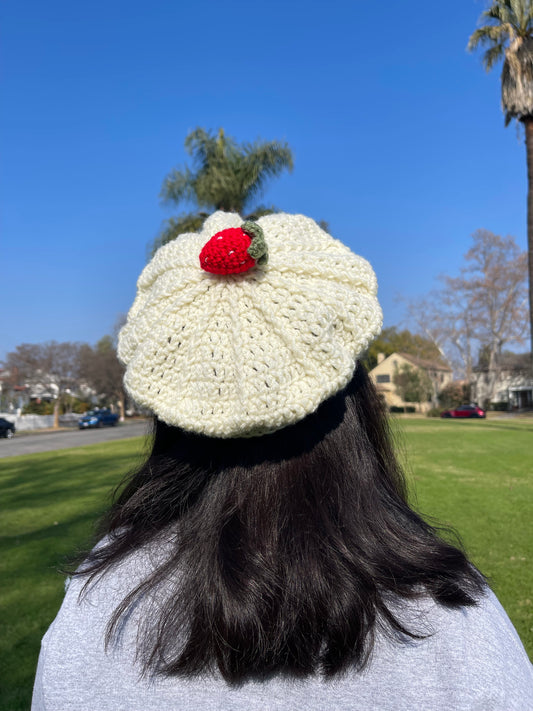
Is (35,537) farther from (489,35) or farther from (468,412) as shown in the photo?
(468,412)

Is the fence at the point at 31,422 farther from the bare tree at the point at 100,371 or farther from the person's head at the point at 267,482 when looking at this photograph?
the person's head at the point at 267,482

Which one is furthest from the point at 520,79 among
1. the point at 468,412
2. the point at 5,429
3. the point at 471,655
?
the point at 5,429

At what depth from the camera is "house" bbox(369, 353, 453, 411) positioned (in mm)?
45000

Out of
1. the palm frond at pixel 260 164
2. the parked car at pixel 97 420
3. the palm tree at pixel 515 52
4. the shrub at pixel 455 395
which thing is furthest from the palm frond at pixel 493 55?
the shrub at pixel 455 395

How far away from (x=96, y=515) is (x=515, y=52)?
16.6 meters

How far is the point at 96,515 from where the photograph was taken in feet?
23.5

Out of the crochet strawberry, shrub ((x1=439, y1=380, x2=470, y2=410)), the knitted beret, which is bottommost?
the knitted beret

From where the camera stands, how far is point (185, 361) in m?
1.02

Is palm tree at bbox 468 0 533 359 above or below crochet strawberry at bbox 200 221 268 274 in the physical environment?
above

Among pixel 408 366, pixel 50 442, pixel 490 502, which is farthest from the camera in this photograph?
pixel 408 366

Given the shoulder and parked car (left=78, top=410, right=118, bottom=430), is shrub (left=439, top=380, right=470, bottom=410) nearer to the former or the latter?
parked car (left=78, top=410, right=118, bottom=430)

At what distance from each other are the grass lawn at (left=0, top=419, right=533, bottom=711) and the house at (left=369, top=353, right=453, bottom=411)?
30.5 metres

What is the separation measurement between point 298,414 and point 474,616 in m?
0.42

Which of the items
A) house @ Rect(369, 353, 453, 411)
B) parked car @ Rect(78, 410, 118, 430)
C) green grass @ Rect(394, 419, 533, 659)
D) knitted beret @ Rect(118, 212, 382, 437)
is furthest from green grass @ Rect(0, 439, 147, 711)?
house @ Rect(369, 353, 453, 411)
